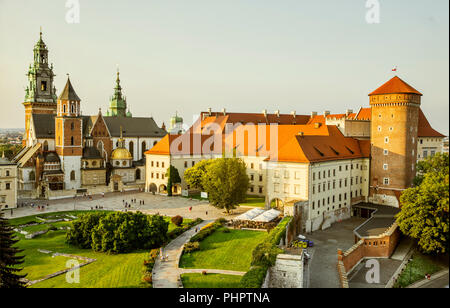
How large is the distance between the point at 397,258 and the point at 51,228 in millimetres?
31749

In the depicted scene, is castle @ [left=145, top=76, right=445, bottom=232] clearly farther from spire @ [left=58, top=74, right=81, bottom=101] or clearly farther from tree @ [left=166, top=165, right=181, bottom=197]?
spire @ [left=58, top=74, right=81, bottom=101]

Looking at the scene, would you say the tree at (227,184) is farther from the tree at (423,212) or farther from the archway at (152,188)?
the archway at (152,188)

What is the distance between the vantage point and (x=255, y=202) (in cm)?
5000

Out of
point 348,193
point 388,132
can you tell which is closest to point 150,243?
point 348,193

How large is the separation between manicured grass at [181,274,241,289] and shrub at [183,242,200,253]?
4930 millimetres

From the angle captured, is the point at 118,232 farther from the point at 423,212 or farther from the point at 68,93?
the point at 68,93

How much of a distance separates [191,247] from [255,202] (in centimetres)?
2124

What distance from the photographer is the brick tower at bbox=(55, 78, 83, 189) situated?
61594 mm

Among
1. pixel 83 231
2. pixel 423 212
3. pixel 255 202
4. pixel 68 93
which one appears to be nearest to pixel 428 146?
pixel 255 202

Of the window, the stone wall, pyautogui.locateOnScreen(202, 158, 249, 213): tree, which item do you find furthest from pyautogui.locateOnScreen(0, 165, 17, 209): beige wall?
the stone wall

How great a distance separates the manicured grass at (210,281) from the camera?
2236 centimetres

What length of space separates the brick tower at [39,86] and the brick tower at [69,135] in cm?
1645

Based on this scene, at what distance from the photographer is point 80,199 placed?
54.6m

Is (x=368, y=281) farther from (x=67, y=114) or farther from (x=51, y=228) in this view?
(x=67, y=114)
